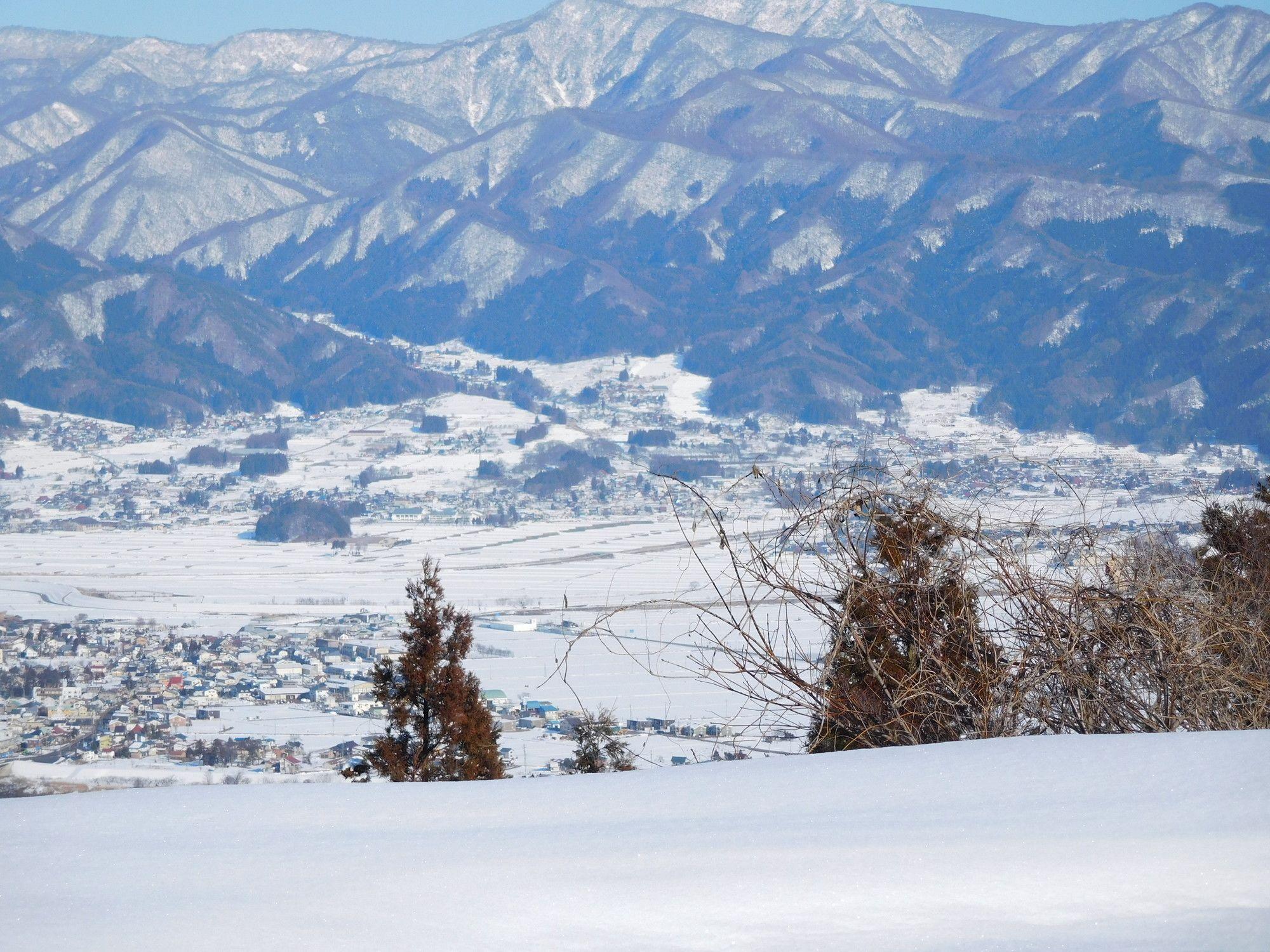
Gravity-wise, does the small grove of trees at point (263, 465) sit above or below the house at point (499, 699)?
above

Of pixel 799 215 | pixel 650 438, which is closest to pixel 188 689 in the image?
pixel 650 438

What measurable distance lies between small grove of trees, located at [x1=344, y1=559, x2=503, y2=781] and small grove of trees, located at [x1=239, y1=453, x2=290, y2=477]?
41420 millimetres

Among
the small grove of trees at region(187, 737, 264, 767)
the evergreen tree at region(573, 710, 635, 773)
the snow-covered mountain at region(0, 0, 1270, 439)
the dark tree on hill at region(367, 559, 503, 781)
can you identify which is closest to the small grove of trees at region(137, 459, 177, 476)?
the snow-covered mountain at region(0, 0, 1270, 439)

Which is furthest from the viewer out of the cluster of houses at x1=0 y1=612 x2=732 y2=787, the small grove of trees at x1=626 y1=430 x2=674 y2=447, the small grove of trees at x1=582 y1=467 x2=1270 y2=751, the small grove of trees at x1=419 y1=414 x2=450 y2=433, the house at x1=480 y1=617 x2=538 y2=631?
the small grove of trees at x1=419 y1=414 x2=450 y2=433

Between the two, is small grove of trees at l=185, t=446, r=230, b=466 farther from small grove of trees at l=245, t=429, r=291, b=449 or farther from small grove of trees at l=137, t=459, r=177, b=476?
small grove of trees at l=245, t=429, r=291, b=449

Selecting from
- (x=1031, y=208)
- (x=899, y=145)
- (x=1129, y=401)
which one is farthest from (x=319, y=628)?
(x=899, y=145)

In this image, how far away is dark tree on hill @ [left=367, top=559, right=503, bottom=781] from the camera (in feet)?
20.7

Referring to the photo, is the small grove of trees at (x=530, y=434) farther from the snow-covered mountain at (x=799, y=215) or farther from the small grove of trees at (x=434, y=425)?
the snow-covered mountain at (x=799, y=215)

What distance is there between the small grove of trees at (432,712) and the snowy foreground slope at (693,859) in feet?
14.2

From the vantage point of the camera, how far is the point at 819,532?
2.88 m

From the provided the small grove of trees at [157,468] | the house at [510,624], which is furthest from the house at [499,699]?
the small grove of trees at [157,468]

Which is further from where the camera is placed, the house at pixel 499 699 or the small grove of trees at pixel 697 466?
the small grove of trees at pixel 697 466

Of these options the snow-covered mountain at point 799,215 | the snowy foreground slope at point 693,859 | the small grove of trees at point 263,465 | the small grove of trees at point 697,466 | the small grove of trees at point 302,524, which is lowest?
the snowy foreground slope at point 693,859

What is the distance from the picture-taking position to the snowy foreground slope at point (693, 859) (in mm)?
1472
